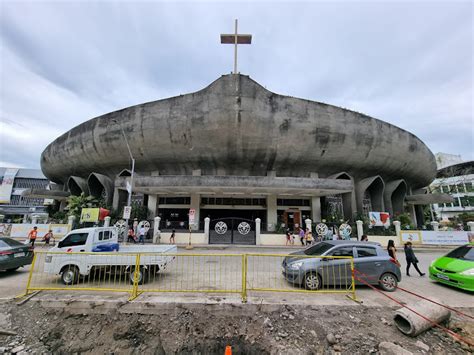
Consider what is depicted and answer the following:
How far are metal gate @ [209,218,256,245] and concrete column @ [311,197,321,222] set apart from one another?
31.4ft

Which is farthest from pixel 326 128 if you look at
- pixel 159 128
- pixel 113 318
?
pixel 113 318

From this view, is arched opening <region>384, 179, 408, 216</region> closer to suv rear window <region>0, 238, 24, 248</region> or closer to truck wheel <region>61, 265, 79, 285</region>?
truck wheel <region>61, 265, 79, 285</region>

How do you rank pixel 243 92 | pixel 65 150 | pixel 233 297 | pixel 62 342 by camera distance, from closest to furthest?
pixel 62 342
pixel 233 297
pixel 243 92
pixel 65 150

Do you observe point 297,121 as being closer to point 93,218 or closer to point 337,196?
point 337,196

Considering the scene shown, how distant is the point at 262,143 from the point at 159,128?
1110cm

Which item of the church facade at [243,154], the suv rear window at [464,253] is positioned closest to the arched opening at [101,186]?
the church facade at [243,154]

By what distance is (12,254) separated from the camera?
28.0 feet

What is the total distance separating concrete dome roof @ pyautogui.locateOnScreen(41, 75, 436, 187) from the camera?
22656 millimetres

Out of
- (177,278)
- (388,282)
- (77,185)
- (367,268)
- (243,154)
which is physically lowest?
(177,278)

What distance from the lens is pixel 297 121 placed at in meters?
23.4

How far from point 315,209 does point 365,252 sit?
60.1 ft

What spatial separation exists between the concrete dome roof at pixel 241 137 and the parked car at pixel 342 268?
17171mm

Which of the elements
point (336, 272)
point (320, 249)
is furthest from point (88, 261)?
point (336, 272)

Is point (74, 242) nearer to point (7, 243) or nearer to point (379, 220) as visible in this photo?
point (7, 243)
